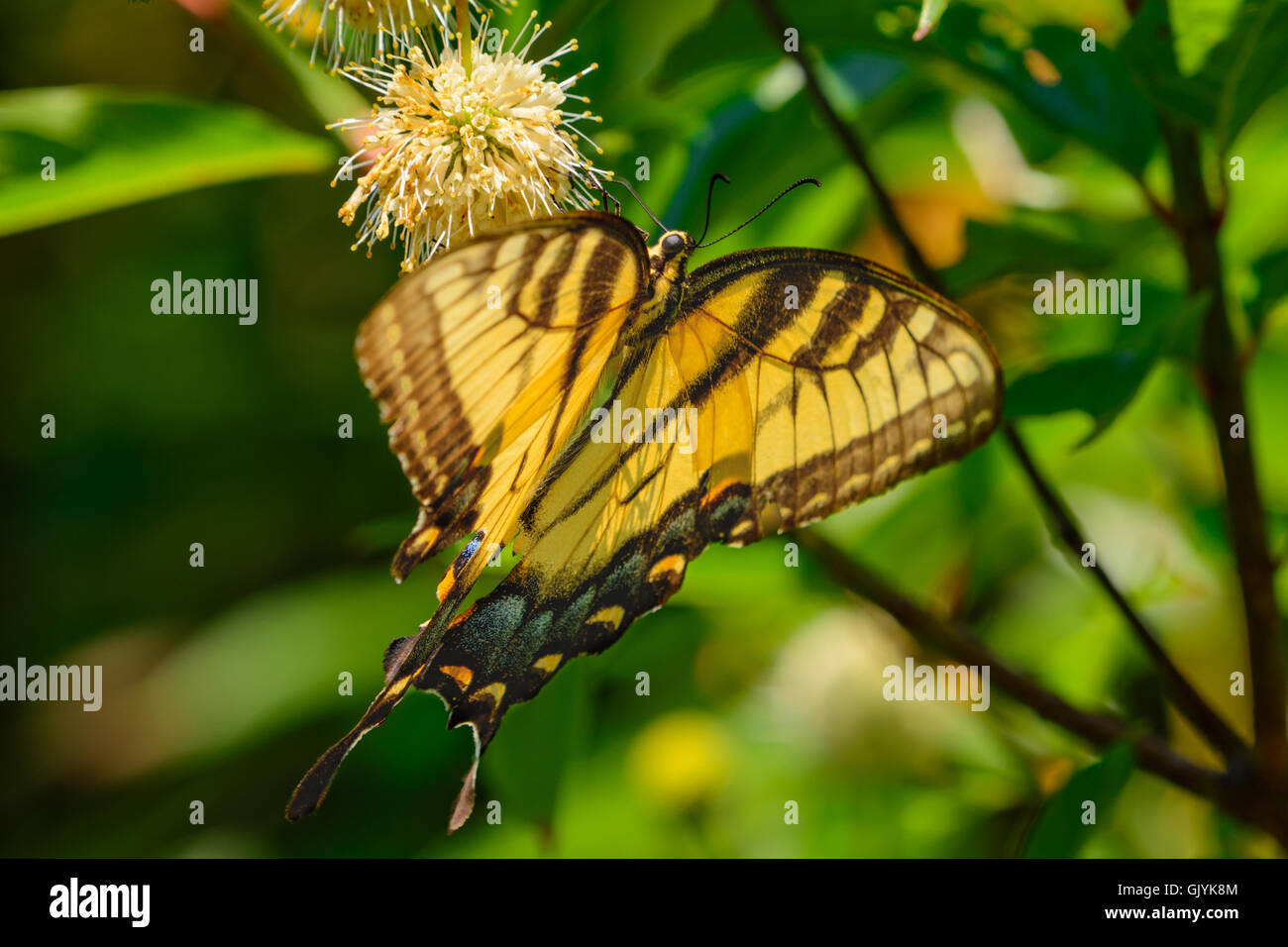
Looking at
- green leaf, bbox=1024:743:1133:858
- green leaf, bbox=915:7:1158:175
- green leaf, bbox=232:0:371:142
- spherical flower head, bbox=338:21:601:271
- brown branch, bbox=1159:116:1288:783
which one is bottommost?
green leaf, bbox=1024:743:1133:858

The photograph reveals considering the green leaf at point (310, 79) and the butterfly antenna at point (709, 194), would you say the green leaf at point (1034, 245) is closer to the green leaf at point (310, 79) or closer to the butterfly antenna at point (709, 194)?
the butterfly antenna at point (709, 194)

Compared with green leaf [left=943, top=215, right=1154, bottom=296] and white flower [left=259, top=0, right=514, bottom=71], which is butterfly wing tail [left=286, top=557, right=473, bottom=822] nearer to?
white flower [left=259, top=0, right=514, bottom=71]

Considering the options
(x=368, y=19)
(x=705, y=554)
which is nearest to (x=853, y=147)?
(x=368, y=19)

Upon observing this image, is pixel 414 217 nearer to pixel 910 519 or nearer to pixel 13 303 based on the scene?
pixel 910 519

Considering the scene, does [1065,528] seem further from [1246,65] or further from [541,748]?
[541,748]

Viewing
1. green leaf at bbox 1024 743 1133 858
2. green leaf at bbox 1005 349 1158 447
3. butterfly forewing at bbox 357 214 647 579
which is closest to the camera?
butterfly forewing at bbox 357 214 647 579

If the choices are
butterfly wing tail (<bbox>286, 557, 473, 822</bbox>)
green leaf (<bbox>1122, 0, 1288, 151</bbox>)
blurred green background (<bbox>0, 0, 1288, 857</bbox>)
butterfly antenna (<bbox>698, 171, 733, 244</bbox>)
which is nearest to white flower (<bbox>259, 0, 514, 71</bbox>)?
blurred green background (<bbox>0, 0, 1288, 857</bbox>)

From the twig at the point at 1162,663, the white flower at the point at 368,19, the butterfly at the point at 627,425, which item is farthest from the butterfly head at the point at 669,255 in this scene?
the twig at the point at 1162,663
